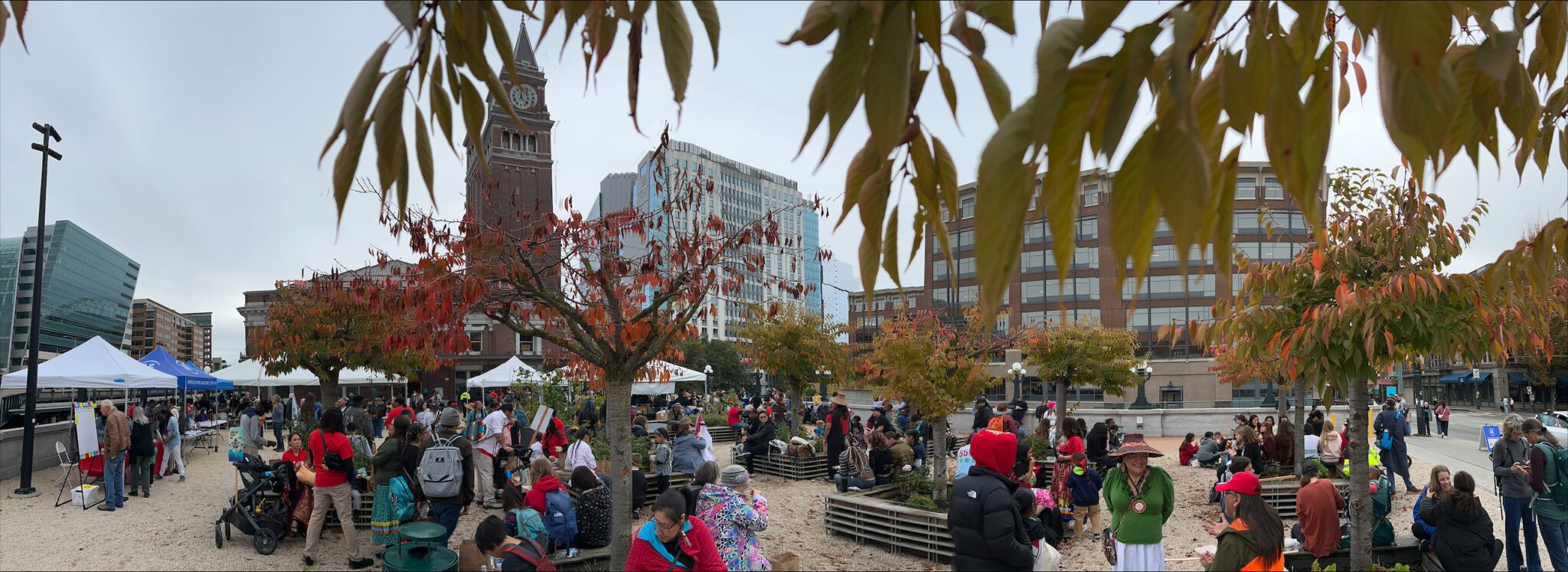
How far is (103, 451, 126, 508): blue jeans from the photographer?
1287cm

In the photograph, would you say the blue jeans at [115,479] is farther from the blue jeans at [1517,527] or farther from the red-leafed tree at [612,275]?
the blue jeans at [1517,527]

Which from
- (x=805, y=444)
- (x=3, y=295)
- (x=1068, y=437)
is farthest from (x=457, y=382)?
(x=1068, y=437)

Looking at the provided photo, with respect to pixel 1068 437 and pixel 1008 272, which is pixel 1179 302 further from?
pixel 1008 272

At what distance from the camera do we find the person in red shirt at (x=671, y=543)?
598 centimetres

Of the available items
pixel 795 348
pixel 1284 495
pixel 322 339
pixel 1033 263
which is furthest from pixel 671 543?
pixel 1033 263

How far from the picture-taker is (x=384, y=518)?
9.11m

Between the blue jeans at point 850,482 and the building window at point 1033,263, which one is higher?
the building window at point 1033,263

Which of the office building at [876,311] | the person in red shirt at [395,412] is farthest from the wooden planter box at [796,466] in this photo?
the office building at [876,311]

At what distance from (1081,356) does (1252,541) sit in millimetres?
18649

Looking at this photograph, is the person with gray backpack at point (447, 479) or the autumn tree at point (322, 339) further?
the autumn tree at point (322, 339)

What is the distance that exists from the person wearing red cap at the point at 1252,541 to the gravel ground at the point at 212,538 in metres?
3.76

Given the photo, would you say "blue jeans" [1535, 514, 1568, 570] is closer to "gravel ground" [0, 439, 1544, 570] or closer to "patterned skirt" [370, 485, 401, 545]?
"gravel ground" [0, 439, 1544, 570]

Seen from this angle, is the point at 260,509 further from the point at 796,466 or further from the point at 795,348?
the point at 795,348

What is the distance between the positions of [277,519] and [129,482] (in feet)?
25.3
